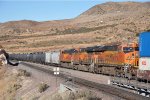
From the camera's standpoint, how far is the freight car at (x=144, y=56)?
2702cm

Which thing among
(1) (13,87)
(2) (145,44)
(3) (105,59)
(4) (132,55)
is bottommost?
(1) (13,87)

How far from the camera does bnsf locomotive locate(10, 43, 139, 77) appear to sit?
3481 centimetres

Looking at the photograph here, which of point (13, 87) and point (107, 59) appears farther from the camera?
point (13, 87)

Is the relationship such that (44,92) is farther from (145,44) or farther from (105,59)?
(105,59)

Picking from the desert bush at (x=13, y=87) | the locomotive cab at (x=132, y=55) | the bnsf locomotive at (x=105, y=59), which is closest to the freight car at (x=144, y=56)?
the bnsf locomotive at (x=105, y=59)

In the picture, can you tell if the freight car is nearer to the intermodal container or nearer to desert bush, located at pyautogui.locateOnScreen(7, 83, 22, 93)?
the intermodal container

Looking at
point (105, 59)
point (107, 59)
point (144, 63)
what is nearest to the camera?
point (144, 63)

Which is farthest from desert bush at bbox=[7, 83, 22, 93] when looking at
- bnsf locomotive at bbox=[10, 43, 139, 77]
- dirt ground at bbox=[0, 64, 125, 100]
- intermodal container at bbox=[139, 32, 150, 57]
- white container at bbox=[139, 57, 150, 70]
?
intermodal container at bbox=[139, 32, 150, 57]

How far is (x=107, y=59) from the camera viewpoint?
41906 millimetres

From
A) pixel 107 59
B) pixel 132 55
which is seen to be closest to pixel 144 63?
pixel 132 55

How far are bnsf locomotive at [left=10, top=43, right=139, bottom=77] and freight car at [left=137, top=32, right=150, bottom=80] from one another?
4.47 metres

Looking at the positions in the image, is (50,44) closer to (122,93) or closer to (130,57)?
(130,57)

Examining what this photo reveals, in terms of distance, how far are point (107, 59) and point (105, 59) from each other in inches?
30.1

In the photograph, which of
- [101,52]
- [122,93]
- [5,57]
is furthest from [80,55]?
[5,57]
